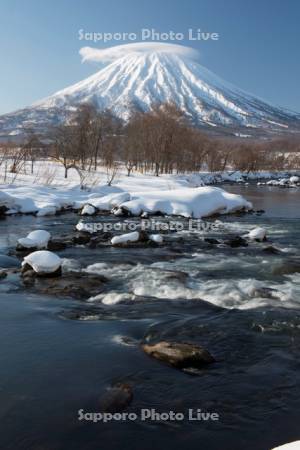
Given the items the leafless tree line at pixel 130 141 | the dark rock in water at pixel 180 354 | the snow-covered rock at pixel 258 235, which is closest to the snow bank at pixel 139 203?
the snow-covered rock at pixel 258 235

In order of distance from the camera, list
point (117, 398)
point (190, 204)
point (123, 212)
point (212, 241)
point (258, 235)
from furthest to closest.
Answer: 1. point (190, 204)
2. point (123, 212)
3. point (258, 235)
4. point (212, 241)
5. point (117, 398)

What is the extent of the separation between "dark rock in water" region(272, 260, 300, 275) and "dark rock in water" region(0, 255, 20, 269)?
615 centimetres

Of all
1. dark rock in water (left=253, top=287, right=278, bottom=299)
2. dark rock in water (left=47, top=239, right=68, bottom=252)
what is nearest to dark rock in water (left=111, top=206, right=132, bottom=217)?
dark rock in water (left=47, top=239, right=68, bottom=252)

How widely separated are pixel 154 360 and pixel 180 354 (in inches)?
13.8

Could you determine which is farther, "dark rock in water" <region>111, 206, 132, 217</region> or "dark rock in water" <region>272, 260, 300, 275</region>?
"dark rock in water" <region>111, 206, 132, 217</region>

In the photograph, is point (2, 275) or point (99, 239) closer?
point (2, 275)

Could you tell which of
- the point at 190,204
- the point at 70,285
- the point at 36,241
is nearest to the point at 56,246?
the point at 36,241

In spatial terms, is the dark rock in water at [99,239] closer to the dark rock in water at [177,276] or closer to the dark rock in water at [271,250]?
the dark rock in water at [177,276]

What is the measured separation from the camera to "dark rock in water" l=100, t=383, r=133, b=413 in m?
4.74

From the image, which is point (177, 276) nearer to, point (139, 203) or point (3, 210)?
point (139, 203)

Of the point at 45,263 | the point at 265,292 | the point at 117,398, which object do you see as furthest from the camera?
the point at 45,263

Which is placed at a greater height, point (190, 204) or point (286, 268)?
point (190, 204)

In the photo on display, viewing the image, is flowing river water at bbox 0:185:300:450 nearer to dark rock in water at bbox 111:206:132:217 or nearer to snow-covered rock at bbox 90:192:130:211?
dark rock in water at bbox 111:206:132:217

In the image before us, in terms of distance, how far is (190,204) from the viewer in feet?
70.7
